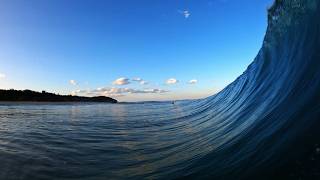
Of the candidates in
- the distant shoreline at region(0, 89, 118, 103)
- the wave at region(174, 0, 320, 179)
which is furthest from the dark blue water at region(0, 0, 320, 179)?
the distant shoreline at region(0, 89, 118, 103)

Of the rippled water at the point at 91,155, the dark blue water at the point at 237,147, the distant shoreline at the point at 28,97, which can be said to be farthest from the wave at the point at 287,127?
the distant shoreline at the point at 28,97

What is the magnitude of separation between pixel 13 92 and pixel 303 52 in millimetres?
56266

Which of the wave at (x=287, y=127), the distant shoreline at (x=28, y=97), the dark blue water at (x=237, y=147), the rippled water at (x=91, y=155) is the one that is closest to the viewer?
the wave at (x=287, y=127)

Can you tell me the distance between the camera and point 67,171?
5957mm

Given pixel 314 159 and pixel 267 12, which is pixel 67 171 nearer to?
pixel 314 159

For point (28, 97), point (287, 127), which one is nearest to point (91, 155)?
point (287, 127)

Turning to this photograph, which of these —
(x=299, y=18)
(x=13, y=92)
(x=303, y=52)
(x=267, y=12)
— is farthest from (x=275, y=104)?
(x=13, y=92)

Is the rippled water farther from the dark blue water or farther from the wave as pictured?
the wave

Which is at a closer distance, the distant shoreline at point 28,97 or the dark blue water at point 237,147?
the dark blue water at point 237,147

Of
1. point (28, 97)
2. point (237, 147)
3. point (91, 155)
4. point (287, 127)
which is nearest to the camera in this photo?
point (287, 127)

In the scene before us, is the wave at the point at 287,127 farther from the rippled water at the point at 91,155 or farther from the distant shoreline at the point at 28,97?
the distant shoreline at the point at 28,97

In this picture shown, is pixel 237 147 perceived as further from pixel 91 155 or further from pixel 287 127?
pixel 91 155

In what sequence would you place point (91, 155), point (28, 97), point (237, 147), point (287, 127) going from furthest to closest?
1. point (28, 97)
2. point (91, 155)
3. point (237, 147)
4. point (287, 127)

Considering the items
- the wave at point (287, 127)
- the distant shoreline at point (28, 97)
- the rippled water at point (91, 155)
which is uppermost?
the distant shoreline at point (28, 97)
